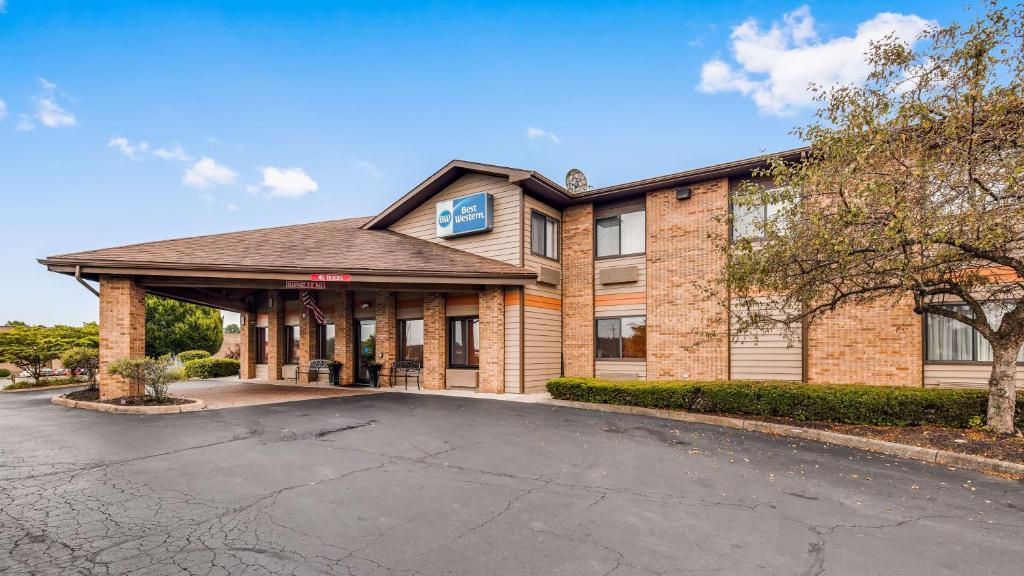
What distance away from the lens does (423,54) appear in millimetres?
19672

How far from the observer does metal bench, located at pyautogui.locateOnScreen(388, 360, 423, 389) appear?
16.9 m

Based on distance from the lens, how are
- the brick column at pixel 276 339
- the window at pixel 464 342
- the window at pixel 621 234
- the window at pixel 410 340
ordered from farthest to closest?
the brick column at pixel 276 339 < the window at pixel 410 340 < the window at pixel 464 342 < the window at pixel 621 234

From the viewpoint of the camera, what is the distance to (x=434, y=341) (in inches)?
A: 642

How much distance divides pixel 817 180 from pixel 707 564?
687cm

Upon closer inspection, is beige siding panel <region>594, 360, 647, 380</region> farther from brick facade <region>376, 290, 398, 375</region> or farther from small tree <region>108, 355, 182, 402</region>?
small tree <region>108, 355, 182, 402</region>

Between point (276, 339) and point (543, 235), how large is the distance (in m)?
12.1

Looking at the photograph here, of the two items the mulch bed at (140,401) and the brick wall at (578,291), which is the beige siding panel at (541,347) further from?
the mulch bed at (140,401)

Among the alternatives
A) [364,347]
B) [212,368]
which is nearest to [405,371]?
[364,347]

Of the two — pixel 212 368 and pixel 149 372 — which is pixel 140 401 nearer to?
pixel 149 372

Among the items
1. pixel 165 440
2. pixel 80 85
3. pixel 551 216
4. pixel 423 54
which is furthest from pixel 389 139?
pixel 165 440

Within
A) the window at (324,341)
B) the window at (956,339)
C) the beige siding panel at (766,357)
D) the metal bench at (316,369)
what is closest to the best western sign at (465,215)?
the window at (324,341)

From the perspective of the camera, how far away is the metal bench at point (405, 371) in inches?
664

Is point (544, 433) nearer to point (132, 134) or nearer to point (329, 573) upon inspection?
point (329, 573)

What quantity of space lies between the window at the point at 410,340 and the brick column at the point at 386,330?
8.2 inches
